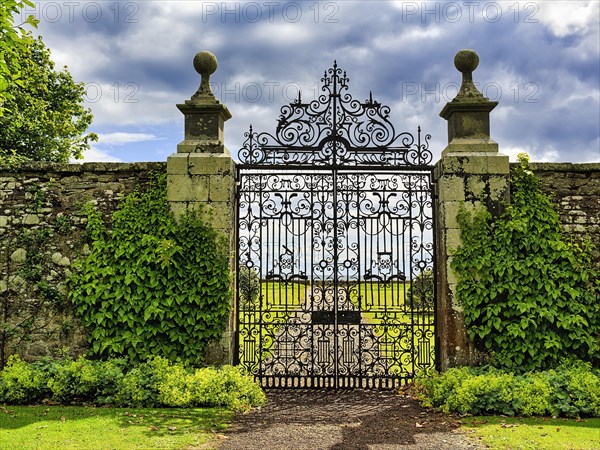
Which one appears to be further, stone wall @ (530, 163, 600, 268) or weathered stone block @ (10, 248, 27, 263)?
weathered stone block @ (10, 248, 27, 263)

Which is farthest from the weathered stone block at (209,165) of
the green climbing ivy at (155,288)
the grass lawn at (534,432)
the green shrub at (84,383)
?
the grass lawn at (534,432)

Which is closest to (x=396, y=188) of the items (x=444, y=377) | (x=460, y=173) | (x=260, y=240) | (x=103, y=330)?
(x=460, y=173)

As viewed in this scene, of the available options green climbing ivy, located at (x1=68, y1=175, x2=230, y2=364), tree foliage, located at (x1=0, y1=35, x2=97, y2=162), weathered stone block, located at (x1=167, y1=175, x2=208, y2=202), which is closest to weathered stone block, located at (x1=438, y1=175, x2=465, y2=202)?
green climbing ivy, located at (x1=68, y1=175, x2=230, y2=364)

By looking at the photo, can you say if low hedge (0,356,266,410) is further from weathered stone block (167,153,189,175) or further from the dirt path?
weathered stone block (167,153,189,175)

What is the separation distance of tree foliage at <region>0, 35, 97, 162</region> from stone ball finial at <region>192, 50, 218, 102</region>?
7331 millimetres

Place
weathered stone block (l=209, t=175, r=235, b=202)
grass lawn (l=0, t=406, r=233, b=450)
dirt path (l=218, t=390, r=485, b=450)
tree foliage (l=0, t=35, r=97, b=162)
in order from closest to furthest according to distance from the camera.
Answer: grass lawn (l=0, t=406, r=233, b=450), dirt path (l=218, t=390, r=485, b=450), weathered stone block (l=209, t=175, r=235, b=202), tree foliage (l=0, t=35, r=97, b=162)

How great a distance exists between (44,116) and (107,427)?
A: 39.5 ft

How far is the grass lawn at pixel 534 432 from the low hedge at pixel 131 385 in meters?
2.66

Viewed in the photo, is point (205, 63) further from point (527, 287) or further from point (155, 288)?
point (527, 287)

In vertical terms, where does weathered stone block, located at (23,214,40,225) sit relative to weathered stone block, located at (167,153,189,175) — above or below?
below

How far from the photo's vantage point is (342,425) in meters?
5.88

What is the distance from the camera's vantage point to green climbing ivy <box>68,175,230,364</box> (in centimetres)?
705

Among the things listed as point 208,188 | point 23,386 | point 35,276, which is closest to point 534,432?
point 208,188

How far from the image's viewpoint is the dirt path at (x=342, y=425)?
17.0 ft
